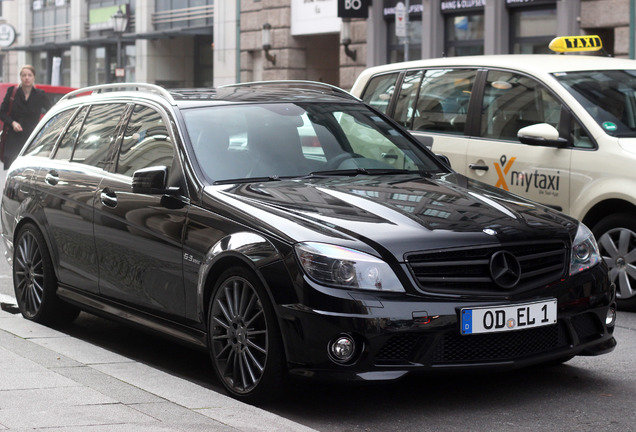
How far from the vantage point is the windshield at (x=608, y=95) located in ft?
27.8

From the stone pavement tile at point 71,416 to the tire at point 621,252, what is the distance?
4369 millimetres

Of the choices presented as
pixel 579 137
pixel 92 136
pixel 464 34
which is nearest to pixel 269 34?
pixel 464 34

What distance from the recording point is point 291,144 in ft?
21.4

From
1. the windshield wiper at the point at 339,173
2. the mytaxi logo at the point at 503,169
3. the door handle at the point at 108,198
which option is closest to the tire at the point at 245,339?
the windshield wiper at the point at 339,173

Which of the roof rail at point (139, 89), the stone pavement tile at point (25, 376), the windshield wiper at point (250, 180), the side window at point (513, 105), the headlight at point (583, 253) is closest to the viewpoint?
the stone pavement tile at point (25, 376)

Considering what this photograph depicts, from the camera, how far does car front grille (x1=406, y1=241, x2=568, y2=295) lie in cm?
518

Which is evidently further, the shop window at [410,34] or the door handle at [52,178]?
the shop window at [410,34]

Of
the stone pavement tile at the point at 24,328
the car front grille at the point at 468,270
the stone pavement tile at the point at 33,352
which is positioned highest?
the car front grille at the point at 468,270

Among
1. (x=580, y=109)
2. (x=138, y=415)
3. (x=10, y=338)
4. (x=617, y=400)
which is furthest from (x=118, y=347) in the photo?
(x=580, y=109)

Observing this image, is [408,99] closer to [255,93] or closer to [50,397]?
[255,93]

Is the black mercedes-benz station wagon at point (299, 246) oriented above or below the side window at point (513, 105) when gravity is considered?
below

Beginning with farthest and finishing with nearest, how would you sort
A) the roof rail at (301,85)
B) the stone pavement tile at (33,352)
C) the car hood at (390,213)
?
the roof rail at (301,85) < the stone pavement tile at (33,352) < the car hood at (390,213)

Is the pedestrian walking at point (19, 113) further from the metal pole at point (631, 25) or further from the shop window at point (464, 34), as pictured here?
the shop window at point (464, 34)

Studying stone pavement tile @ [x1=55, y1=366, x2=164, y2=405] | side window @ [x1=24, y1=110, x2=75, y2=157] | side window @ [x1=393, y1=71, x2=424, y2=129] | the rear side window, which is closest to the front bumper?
stone pavement tile @ [x1=55, y1=366, x2=164, y2=405]
